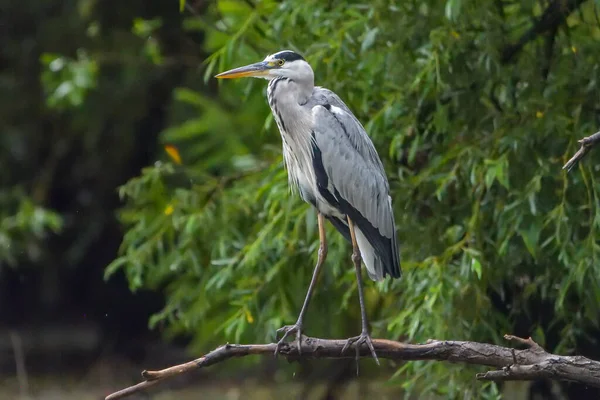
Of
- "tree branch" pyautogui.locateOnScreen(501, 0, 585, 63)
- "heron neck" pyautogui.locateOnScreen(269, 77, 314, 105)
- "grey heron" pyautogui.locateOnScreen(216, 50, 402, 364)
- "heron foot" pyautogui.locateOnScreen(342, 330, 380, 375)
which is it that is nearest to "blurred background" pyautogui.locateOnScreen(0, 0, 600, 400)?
"tree branch" pyautogui.locateOnScreen(501, 0, 585, 63)

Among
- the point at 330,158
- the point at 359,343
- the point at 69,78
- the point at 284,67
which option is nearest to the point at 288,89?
the point at 284,67

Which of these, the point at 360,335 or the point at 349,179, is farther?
the point at 349,179

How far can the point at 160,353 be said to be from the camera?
8.42 metres

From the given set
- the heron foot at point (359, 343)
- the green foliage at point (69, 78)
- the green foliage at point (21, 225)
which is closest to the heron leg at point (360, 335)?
the heron foot at point (359, 343)

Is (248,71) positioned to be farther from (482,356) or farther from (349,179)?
(482,356)

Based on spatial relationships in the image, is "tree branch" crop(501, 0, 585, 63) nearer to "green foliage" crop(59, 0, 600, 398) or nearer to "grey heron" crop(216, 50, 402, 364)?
"green foliage" crop(59, 0, 600, 398)

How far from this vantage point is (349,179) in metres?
3.71

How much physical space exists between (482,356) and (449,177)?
1.20 metres

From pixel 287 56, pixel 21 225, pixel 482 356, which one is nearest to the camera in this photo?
pixel 482 356

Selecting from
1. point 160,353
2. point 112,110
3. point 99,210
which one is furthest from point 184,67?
point 160,353

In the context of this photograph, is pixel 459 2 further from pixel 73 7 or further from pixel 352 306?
pixel 73 7

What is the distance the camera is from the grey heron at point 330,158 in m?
3.66

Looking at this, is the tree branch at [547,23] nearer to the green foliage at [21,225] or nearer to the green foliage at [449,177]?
the green foliage at [449,177]

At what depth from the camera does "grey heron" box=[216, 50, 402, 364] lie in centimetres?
366
